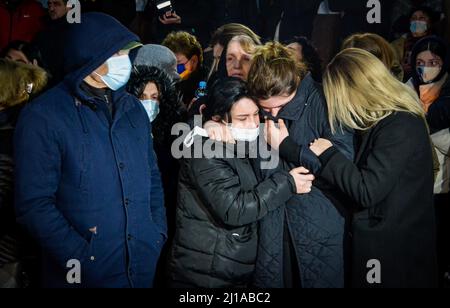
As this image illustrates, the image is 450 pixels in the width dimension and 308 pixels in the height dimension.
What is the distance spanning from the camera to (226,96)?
2.85 meters

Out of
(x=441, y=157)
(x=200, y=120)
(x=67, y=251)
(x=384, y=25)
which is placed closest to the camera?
(x=67, y=251)

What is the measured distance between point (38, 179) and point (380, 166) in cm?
178

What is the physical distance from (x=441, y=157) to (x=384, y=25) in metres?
2.17

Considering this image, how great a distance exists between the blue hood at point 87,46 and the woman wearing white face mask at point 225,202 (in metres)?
0.68

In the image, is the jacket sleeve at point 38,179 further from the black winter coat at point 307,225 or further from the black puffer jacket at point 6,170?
the black winter coat at point 307,225

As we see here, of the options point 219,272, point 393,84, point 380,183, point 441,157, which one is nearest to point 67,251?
point 219,272

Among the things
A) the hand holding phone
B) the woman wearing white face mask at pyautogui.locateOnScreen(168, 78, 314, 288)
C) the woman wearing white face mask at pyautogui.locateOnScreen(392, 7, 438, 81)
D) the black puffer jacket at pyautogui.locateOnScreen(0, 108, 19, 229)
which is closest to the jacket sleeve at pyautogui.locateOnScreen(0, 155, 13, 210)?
the black puffer jacket at pyautogui.locateOnScreen(0, 108, 19, 229)

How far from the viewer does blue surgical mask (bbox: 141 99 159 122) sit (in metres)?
3.54

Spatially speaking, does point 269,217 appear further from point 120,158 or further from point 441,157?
point 441,157

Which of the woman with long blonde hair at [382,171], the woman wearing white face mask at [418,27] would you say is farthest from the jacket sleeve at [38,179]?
the woman wearing white face mask at [418,27]

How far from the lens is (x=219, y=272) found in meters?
2.80

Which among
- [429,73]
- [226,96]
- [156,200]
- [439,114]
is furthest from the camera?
[429,73]

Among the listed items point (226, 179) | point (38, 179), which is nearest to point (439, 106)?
point (226, 179)

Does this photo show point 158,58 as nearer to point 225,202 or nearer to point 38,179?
point 225,202
